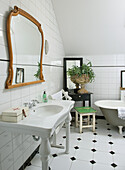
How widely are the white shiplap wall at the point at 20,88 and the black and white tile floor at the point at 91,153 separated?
1.20 ft

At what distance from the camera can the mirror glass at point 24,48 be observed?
71.7 inches

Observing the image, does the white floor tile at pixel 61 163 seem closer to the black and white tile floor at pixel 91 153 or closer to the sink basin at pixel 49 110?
the black and white tile floor at pixel 91 153

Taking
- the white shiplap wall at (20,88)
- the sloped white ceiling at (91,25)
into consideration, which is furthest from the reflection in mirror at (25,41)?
the sloped white ceiling at (91,25)

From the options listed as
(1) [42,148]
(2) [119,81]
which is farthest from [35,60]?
(2) [119,81]

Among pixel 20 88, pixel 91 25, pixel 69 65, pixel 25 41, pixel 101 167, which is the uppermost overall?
pixel 91 25

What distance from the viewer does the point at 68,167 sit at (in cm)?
215

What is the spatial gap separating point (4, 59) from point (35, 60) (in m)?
0.76

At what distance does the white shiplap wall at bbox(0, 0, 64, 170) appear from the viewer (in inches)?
64.5

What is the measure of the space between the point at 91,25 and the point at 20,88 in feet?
7.97

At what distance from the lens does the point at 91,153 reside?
8.29 ft

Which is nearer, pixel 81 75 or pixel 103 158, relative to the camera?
pixel 103 158

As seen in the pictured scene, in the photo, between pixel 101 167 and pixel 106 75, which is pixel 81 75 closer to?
pixel 106 75

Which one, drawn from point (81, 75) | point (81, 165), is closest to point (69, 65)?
point (81, 75)

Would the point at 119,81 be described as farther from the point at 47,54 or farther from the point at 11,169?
the point at 11,169
